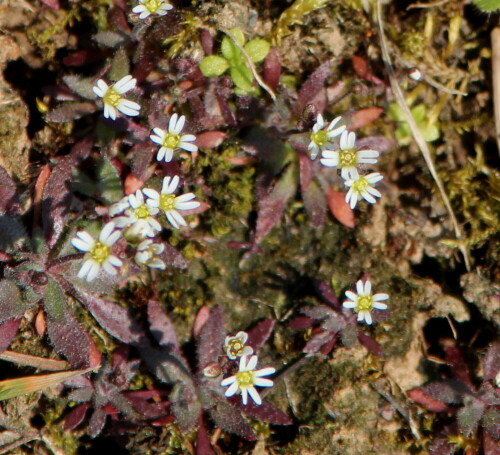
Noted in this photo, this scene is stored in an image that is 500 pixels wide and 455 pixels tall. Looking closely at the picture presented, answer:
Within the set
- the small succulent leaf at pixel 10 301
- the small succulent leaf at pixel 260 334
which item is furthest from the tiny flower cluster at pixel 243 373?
the small succulent leaf at pixel 10 301

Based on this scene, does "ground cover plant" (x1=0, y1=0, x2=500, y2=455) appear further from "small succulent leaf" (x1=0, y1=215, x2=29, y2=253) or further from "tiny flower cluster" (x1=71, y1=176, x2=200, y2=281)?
"tiny flower cluster" (x1=71, y1=176, x2=200, y2=281)

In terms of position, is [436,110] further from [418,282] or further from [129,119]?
[129,119]

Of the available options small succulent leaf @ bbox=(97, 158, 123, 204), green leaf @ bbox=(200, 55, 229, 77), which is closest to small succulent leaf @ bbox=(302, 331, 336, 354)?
small succulent leaf @ bbox=(97, 158, 123, 204)

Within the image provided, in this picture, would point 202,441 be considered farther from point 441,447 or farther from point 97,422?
point 441,447

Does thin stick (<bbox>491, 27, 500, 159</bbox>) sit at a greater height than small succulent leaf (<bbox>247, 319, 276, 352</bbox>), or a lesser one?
greater

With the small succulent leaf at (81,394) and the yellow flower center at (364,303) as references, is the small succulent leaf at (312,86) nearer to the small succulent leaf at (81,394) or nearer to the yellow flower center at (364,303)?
the yellow flower center at (364,303)

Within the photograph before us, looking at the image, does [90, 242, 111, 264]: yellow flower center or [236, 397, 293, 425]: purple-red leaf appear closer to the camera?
[90, 242, 111, 264]: yellow flower center
